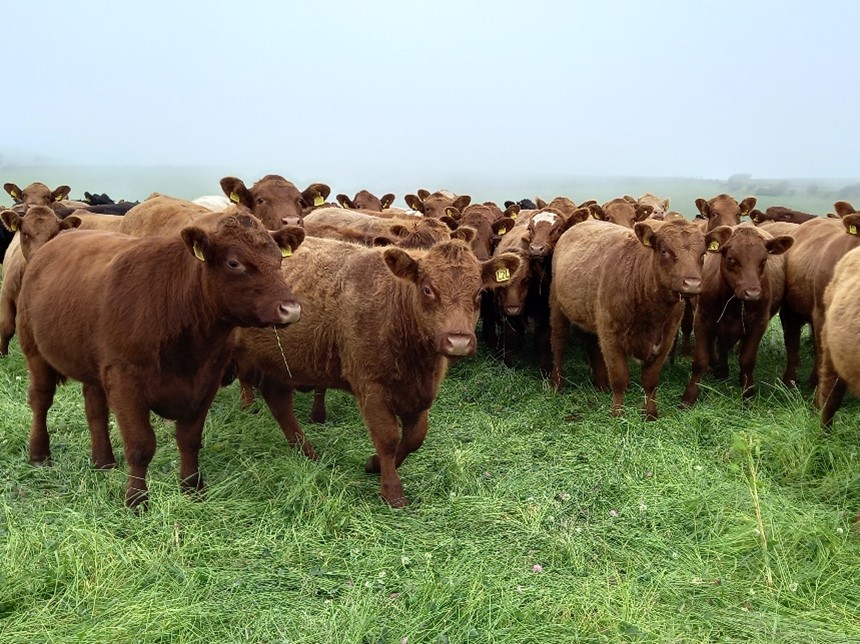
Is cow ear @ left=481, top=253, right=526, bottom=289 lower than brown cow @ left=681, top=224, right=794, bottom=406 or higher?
higher

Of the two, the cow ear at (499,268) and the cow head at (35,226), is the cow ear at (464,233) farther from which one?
the cow head at (35,226)

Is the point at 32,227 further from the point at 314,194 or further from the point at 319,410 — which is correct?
the point at 319,410

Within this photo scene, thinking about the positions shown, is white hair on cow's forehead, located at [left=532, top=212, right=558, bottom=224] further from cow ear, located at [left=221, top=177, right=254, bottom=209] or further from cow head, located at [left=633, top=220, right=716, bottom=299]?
cow ear, located at [left=221, top=177, right=254, bottom=209]

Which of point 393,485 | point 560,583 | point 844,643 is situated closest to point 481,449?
point 393,485

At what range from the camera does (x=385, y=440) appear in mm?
4840

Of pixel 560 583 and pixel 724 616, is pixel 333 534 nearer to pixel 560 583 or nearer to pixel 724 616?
pixel 560 583

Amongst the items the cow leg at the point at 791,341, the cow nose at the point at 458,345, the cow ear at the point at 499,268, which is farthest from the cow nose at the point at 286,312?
the cow leg at the point at 791,341

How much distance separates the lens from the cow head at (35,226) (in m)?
7.46

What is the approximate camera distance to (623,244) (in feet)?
23.5

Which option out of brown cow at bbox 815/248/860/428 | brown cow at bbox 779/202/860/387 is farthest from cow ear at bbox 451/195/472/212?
brown cow at bbox 815/248/860/428

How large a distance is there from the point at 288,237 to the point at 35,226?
4330mm

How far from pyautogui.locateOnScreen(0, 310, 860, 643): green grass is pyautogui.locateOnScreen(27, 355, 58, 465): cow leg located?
178mm

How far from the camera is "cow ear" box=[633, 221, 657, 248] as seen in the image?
6.38 meters

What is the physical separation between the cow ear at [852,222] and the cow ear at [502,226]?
3.96 metres
